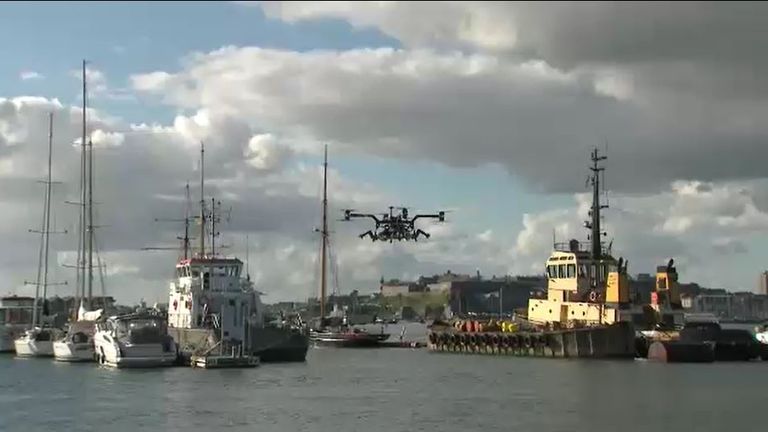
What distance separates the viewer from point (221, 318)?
87.4m

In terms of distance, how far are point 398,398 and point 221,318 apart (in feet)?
94.3

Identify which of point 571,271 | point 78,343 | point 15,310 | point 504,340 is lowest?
point 78,343

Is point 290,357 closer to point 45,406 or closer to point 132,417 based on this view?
point 45,406

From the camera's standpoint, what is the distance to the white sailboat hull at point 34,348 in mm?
110056

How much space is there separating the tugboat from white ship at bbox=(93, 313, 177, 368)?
6.93 ft

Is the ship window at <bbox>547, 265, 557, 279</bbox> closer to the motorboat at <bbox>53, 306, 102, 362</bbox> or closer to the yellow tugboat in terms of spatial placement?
the yellow tugboat

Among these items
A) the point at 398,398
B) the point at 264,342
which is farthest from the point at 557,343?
the point at 398,398

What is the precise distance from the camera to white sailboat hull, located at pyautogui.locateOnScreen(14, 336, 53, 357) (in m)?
110

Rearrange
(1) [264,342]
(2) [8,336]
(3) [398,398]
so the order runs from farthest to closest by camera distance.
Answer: (2) [8,336] < (1) [264,342] < (3) [398,398]

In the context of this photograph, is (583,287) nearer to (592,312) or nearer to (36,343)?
(592,312)

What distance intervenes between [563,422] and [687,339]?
41.5 meters

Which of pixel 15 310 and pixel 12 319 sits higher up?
pixel 15 310

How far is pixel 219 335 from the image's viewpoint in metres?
86.3

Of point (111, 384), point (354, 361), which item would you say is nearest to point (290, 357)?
point (354, 361)
